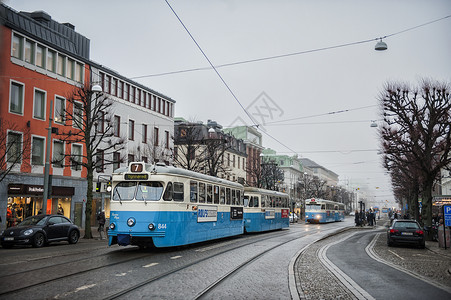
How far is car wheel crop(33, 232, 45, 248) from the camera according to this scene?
18641 mm

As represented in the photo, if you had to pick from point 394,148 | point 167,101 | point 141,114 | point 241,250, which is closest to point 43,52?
point 141,114

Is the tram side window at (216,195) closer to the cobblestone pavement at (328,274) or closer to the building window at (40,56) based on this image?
the cobblestone pavement at (328,274)

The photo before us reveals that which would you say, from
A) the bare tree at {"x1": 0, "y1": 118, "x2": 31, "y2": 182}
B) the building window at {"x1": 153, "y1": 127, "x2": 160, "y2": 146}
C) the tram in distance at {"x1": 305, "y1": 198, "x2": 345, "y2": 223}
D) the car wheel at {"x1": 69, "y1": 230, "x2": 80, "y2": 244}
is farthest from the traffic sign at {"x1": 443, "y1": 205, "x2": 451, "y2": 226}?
the tram in distance at {"x1": 305, "y1": 198, "x2": 345, "y2": 223}

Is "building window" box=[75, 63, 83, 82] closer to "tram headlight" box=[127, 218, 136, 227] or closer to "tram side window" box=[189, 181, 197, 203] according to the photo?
"tram side window" box=[189, 181, 197, 203]

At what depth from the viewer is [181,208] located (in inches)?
640

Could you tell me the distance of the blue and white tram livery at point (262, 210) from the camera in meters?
28.2

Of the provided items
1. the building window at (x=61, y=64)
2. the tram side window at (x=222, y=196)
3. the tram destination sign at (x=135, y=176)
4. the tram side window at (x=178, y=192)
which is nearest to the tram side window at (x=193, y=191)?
the tram side window at (x=178, y=192)

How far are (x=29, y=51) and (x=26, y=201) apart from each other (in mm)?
10730

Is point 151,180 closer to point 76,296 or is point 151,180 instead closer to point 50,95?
point 76,296

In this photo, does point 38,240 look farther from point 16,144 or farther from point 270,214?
point 270,214

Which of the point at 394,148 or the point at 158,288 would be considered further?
the point at 394,148

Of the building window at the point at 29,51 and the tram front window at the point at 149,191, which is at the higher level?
the building window at the point at 29,51

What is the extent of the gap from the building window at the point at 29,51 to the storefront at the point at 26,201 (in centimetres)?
893

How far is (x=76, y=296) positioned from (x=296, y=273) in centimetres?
590
